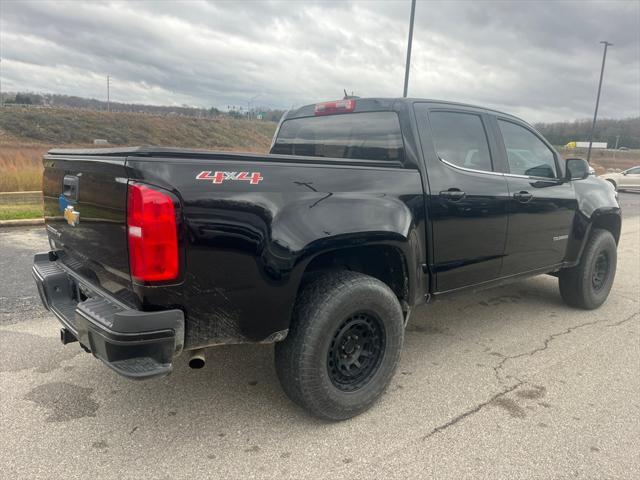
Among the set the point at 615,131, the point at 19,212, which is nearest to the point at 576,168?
the point at 19,212

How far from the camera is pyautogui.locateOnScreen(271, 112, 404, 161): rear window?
3428 millimetres

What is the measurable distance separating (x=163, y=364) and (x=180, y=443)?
0.62 meters

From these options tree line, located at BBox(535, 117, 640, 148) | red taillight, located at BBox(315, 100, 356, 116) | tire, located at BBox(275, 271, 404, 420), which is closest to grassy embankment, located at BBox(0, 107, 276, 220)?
red taillight, located at BBox(315, 100, 356, 116)

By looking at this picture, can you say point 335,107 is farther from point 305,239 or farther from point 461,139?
point 305,239

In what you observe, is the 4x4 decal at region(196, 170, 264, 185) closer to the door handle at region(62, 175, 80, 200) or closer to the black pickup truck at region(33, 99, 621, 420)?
the black pickup truck at region(33, 99, 621, 420)

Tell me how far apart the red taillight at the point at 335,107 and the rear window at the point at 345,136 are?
0.13ft

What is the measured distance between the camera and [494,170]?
3830 mm

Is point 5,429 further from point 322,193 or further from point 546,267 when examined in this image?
point 546,267

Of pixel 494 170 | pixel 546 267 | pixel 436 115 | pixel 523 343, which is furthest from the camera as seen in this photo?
pixel 546 267

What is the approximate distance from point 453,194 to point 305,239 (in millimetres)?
1331

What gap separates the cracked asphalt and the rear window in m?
1.58

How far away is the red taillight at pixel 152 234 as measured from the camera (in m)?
2.12

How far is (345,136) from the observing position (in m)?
3.77

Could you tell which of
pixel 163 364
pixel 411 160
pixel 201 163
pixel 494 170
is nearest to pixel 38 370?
pixel 163 364
